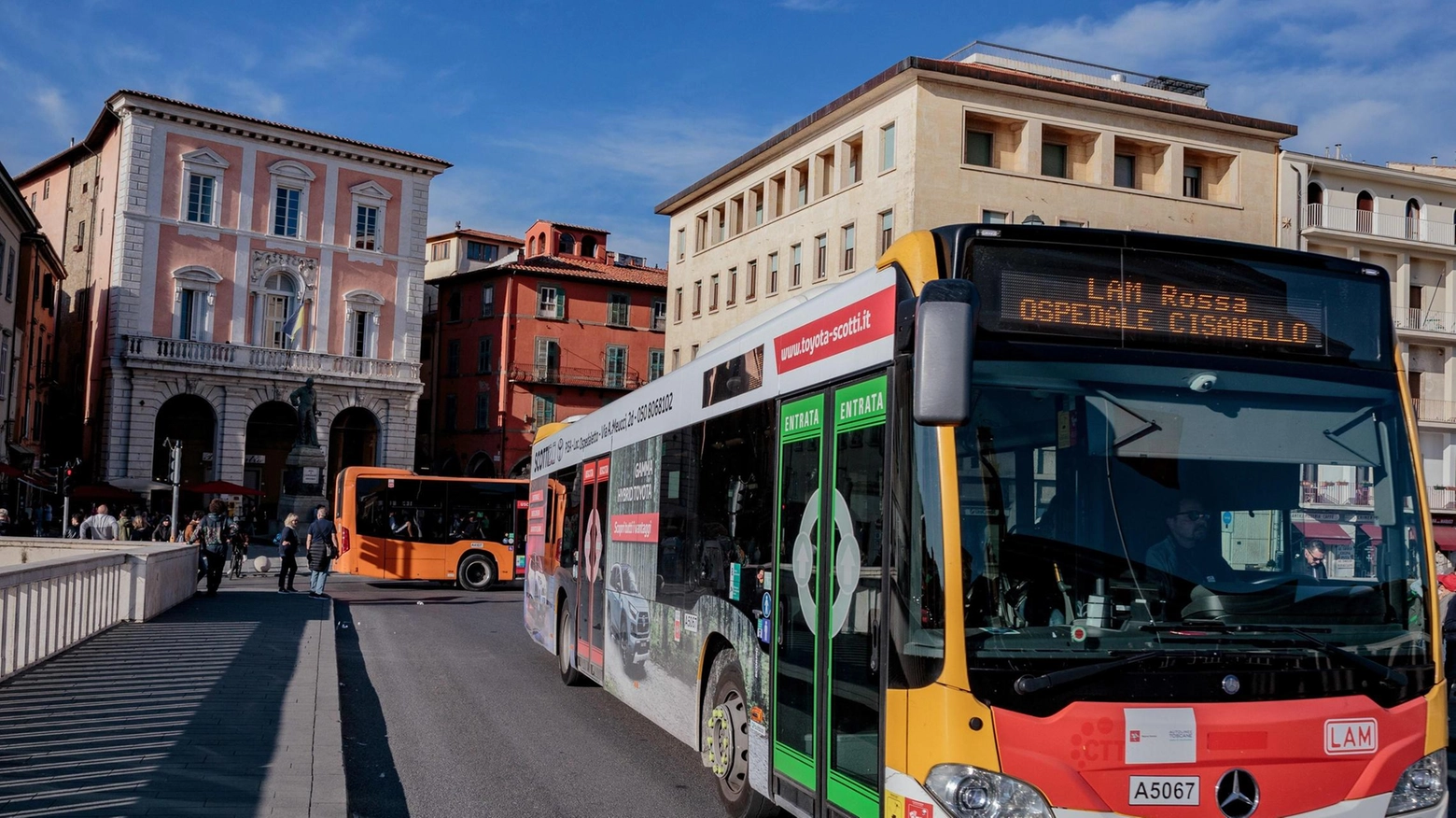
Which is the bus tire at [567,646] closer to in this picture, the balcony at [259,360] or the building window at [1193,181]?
the building window at [1193,181]

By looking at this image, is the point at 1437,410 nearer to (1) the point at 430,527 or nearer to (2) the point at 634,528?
(1) the point at 430,527

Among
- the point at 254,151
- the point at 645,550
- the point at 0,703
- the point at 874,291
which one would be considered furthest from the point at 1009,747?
the point at 254,151

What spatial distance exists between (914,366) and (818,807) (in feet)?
7.57

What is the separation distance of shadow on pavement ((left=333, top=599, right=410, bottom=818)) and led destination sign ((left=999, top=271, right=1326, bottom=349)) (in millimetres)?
4780

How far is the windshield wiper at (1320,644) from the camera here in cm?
504

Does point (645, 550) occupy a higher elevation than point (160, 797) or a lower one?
→ higher

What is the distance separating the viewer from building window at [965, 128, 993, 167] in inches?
1708

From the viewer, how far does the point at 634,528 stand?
10492 mm

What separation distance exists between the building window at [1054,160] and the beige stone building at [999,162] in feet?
0.15

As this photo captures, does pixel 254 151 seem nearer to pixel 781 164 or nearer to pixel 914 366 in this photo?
pixel 781 164

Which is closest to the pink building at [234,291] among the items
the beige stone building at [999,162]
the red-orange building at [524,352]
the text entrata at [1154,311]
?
the red-orange building at [524,352]

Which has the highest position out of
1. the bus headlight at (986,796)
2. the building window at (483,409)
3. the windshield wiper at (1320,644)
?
the building window at (483,409)

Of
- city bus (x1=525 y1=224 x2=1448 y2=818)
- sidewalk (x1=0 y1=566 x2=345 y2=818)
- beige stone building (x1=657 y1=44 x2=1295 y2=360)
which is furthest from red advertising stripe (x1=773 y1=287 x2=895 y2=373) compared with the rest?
beige stone building (x1=657 y1=44 x2=1295 y2=360)

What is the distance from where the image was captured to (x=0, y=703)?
390 inches
